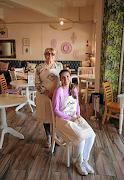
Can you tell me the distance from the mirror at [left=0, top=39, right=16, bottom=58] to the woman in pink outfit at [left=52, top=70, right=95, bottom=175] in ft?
25.5

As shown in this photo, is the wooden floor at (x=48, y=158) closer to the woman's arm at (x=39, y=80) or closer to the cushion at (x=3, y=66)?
the woman's arm at (x=39, y=80)

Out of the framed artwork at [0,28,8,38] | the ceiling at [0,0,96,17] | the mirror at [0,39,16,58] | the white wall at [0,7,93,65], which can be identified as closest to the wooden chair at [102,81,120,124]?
the ceiling at [0,0,96,17]

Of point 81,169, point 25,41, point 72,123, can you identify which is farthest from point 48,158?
point 25,41

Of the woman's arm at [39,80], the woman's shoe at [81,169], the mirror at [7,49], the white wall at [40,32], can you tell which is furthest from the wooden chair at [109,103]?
the mirror at [7,49]

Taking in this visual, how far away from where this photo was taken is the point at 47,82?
2.41 meters

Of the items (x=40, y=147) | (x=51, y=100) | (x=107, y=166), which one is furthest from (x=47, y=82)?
(x=107, y=166)

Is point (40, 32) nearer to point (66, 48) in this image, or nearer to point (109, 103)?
point (66, 48)

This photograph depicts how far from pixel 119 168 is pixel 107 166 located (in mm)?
147

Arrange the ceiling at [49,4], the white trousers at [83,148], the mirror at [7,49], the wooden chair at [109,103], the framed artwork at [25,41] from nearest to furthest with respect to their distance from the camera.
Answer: the white trousers at [83,148], the wooden chair at [109,103], the ceiling at [49,4], the framed artwork at [25,41], the mirror at [7,49]

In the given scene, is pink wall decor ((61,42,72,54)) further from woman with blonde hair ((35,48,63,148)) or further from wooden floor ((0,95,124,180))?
woman with blonde hair ((35,48,63,148))

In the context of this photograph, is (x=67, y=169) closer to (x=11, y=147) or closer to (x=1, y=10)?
(x=11, y=147)

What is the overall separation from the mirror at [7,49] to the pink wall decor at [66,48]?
266cm

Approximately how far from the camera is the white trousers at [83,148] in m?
2.00

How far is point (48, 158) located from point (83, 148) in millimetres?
619
